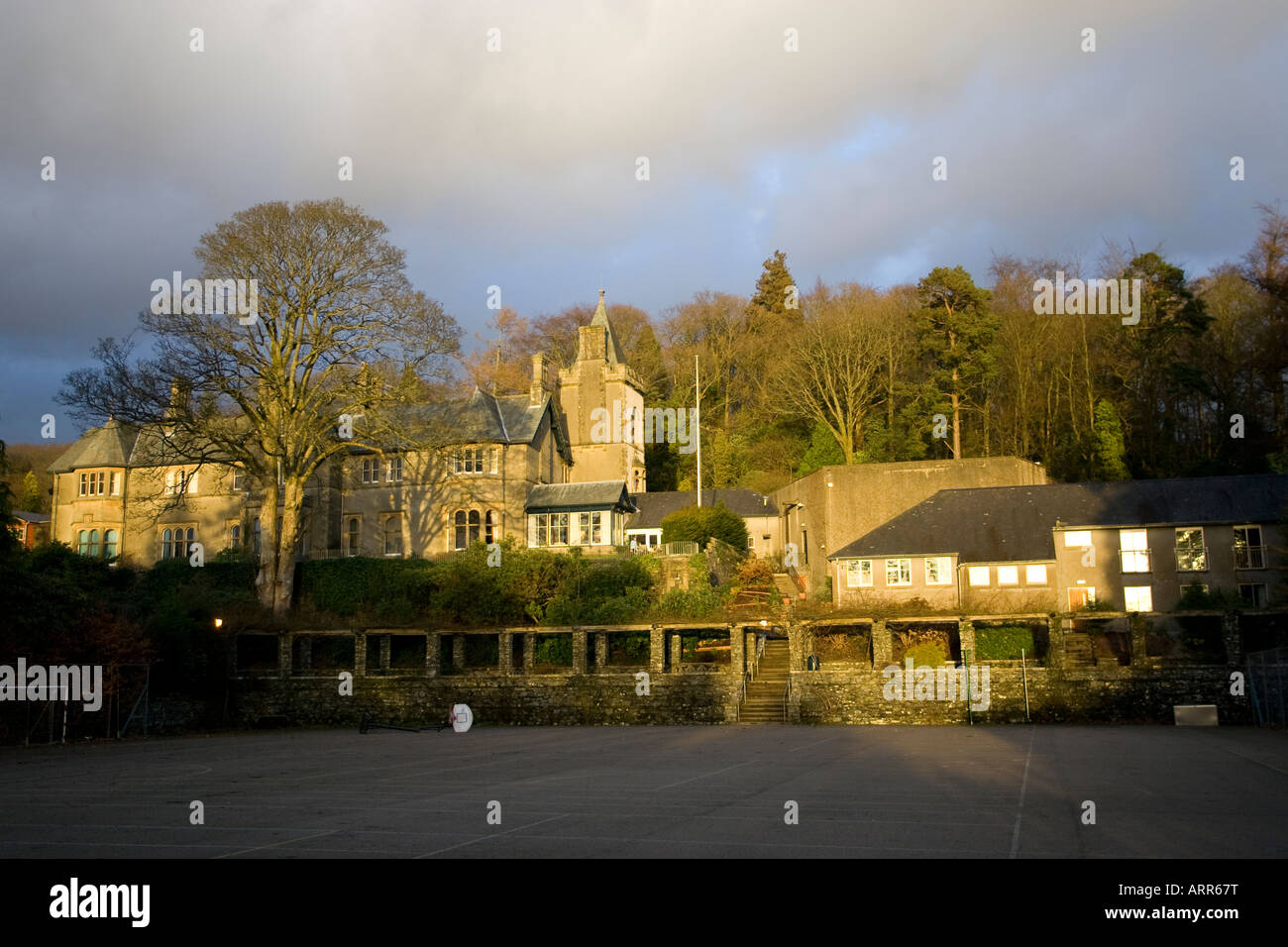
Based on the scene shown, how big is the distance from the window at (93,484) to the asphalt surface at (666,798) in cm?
3135

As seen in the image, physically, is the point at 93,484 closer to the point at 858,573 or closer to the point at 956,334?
the point at 858,573

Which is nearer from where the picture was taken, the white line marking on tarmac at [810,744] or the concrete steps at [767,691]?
the white line marking on tarmac at [810,744]

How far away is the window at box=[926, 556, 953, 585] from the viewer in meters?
40.6

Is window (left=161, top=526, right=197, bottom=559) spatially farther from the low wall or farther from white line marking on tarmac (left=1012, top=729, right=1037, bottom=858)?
white line marking on tarmac (left=1012, top=729, right=1037, bottom=858)

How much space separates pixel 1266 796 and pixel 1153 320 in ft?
122

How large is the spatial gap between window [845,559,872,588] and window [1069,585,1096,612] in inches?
314

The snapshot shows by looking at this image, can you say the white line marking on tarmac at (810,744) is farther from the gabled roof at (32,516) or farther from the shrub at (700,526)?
the gabled roof at (32,516)

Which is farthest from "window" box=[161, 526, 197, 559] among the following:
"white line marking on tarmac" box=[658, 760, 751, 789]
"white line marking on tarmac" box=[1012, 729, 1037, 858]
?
"white line marking on tarmac" box=[1012, 729, 1037, 858]

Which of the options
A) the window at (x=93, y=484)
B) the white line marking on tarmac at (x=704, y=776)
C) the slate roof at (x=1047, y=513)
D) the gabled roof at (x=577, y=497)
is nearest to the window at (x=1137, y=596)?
the slate roof at (x=1047, y=513)

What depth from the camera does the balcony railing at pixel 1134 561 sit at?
3941 centimetres

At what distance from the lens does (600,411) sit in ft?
189
